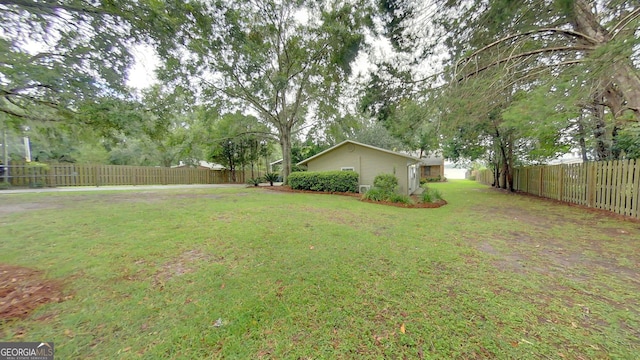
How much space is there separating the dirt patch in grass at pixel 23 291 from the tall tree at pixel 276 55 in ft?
17.8

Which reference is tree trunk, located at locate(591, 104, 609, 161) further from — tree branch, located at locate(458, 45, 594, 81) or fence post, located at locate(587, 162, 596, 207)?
tree branch, located at locate(458, 45, 594, 81)

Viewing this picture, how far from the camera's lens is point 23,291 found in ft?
8.82

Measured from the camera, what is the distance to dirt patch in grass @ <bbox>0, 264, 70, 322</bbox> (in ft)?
7.77

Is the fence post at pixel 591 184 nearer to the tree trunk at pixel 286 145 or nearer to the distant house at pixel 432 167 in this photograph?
the tree trunk at pixel 286 145

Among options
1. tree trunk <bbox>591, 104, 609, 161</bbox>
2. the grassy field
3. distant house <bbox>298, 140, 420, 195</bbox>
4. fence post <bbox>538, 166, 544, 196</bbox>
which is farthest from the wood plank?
distant house <bbox>298, 140, 420, 195</bbox>

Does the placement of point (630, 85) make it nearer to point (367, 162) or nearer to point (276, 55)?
point (367, 162)

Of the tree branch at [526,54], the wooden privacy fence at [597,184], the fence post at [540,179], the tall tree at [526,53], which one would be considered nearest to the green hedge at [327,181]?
the tall tree at [526,53]

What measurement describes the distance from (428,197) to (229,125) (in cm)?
1507

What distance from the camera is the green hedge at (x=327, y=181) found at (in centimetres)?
1341

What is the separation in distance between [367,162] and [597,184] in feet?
31.4

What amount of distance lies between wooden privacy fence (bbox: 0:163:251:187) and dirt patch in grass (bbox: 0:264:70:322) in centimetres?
1839

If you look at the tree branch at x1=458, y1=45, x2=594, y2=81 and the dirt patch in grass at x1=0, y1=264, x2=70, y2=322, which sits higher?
the tree branch at x1=458, y1=45, x2=594, y2=81

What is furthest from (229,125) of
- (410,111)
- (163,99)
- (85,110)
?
(410,111)

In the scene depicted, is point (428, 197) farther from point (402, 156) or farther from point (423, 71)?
point (423, 71)
